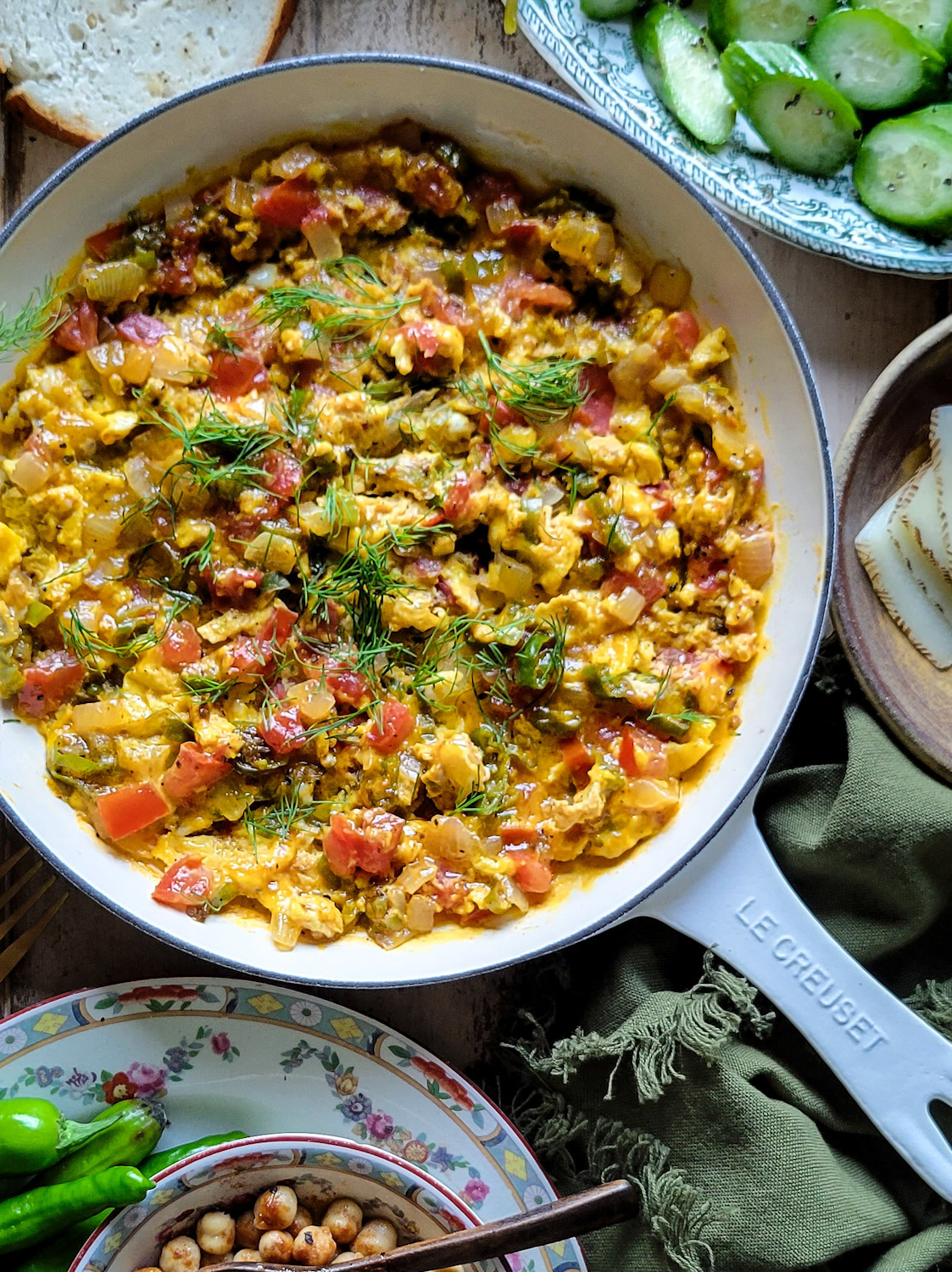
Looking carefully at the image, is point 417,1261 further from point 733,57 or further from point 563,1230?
point 733,57

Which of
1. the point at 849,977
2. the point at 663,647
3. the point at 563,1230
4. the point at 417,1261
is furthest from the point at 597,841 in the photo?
the point at 417,1261

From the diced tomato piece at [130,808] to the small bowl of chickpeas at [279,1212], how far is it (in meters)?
0.96

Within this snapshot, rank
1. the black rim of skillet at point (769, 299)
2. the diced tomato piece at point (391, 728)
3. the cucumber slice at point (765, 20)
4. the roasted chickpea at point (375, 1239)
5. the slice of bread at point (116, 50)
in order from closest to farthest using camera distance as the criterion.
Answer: the black rim of skillet at point (769, 299), the diced tomato piece at point (391, 728), the roasted chickpea at point (375, 1239), the cucumber slice at point (765, 20), the slice of bread at point (116, 50)

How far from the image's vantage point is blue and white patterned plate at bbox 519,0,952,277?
3627 mm

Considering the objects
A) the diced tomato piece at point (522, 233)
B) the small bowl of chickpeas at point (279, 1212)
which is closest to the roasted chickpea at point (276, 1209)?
the small bowl of chickpeas at point (279, 1212)

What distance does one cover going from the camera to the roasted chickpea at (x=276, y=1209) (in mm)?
3561

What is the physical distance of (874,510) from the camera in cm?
374

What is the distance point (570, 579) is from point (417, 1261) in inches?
79.9

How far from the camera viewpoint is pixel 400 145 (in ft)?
11.6

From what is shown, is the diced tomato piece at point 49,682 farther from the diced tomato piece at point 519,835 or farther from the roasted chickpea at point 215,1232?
the roasted chickpea at point 215,1232

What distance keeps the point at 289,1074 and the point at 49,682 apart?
1418 millimetres

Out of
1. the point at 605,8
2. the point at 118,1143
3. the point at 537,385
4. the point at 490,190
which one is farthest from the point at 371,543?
the point at 118,1143

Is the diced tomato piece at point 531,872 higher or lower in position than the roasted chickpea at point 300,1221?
higher

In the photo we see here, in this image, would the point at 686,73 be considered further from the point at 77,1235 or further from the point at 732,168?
the point at 77,1235
